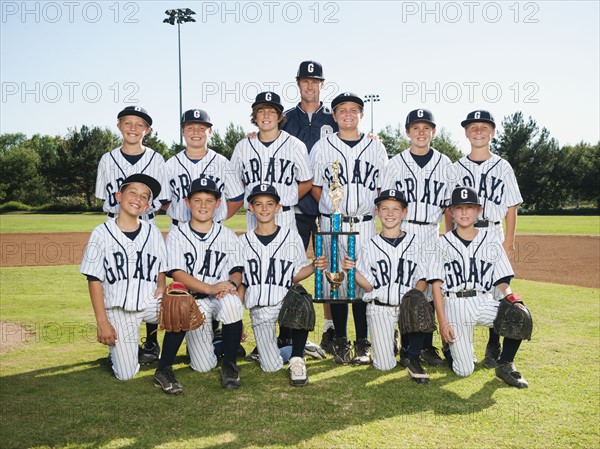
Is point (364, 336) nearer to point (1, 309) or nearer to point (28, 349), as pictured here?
point (28, 349)

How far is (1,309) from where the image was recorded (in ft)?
21.1

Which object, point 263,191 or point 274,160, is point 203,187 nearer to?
point 263,191

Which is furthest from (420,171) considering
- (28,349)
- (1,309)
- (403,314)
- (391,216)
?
(1,309)

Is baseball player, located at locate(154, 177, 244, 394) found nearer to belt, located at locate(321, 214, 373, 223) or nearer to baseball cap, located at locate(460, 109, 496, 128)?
belt, located at locate(321, 214, 373, 223)

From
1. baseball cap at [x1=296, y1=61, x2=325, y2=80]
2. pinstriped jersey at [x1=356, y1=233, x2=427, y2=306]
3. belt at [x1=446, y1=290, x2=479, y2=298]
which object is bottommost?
belt at [x1=446, y1=290, x2=479, y2=298]

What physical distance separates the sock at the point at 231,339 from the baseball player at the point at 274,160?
98 centimetres

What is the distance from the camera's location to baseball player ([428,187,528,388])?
4184 millimetres

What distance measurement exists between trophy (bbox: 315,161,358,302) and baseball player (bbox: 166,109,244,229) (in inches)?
38.4

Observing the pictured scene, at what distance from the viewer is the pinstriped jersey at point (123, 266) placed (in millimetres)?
4027

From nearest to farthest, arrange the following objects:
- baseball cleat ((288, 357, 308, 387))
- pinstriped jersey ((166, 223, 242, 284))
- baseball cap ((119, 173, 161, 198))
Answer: baseball cleat ((288, 357, 308, 387)) < baseball cap ((119, 173, 161, 198)) < pinstriped jersey ((166, 223, 242, 284))

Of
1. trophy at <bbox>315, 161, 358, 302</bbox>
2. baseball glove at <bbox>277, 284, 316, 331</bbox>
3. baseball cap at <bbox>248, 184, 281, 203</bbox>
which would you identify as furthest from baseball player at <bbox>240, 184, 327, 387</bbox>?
baseball glove at <bbox>277, 284, 316, 331</bbox>

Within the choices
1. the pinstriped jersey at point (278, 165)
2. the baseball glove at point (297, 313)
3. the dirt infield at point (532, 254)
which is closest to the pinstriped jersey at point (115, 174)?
the pinstriped jersey at point (278, 165)

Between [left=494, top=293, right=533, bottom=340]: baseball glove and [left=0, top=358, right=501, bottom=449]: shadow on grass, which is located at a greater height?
[left=494, top=293, right=533, bottom=340]: baseball glove

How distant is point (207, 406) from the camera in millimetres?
3441
